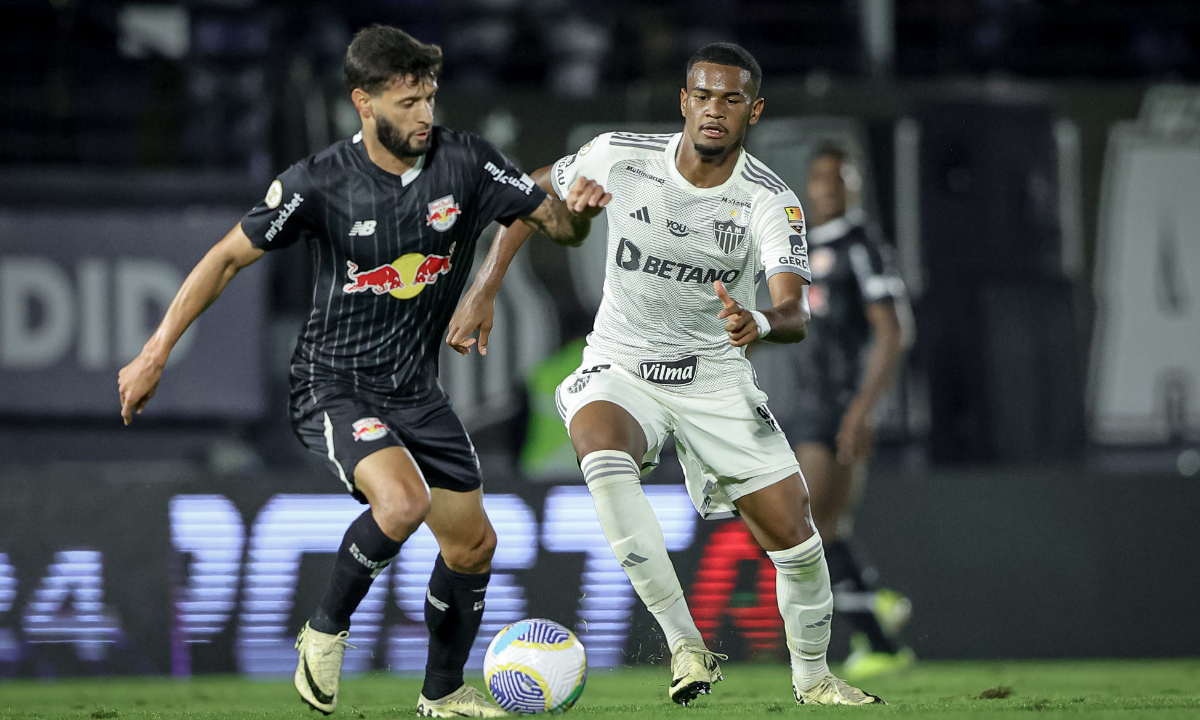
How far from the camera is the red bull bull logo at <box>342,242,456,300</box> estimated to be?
5.05 m

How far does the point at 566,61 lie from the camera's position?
11656mm

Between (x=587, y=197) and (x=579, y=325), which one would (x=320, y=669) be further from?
(x=579, y=325)

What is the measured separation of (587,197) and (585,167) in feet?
2.31

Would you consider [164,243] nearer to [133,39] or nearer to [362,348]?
[133,39]

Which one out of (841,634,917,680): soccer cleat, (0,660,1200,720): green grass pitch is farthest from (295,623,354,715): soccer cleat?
(841,634,917,680): soccer cleat

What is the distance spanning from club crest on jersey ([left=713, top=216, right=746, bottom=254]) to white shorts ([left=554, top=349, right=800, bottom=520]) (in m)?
0.56

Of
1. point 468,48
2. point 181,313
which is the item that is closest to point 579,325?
point 468,48

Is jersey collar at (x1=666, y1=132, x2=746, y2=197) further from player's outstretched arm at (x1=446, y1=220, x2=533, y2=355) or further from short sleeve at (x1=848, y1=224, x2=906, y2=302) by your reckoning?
short sleeve at (x1=848, y1=224, x2=906, y2=302)

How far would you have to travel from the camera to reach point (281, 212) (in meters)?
4.91

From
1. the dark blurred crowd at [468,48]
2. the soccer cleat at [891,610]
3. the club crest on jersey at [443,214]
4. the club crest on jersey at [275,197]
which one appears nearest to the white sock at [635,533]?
the club crest on jersey at [443,214]

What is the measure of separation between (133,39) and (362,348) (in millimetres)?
7163

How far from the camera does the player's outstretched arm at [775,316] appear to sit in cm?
458

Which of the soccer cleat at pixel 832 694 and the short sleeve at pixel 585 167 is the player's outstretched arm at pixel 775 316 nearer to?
the short sleeve at pixel 585 167

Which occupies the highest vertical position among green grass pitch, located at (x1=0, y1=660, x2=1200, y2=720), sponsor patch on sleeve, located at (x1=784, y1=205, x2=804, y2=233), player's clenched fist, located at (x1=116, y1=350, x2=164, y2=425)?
sponsor patch on sleeve, located at (x1=784, y1=205, x2=804, y2=233)
